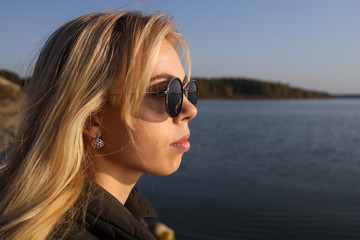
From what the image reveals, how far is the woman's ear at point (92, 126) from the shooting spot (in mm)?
1814

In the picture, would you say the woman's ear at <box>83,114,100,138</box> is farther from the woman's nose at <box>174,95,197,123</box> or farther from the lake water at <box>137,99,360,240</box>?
the lake water at <box>137,99,360,240</box>

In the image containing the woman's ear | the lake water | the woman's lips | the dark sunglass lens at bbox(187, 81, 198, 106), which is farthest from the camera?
the lake water

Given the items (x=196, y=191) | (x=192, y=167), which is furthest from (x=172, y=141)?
(x=192, y=167)

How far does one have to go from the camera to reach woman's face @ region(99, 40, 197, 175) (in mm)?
1831

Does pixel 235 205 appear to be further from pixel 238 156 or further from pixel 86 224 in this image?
pixel 86 224

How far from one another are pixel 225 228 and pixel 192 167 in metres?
5.40

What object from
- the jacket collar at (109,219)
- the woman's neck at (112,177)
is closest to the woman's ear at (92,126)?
the woman's neck at (112,177)

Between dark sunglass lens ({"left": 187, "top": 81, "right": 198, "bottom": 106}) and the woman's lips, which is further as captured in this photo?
dark sunglass lens ({"left": 187, "top": 81, "right": 198, "bottom": 106})

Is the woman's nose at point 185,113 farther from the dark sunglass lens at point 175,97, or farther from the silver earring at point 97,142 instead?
the silver earring at point 97,142

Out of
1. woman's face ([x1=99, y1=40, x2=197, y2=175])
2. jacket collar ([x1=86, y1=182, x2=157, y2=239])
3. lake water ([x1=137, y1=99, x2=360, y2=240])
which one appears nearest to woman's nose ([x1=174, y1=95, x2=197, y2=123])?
woman's face ([x1=99, y1=40, x2=197, y2=175])

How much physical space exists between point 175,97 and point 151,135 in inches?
10.5

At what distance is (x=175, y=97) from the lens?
1928 mm

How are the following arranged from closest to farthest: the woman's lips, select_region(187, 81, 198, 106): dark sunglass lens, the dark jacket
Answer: the dark jacket → the woman's lips → select_region(187, 81, 198, 106): dark sunglass lens

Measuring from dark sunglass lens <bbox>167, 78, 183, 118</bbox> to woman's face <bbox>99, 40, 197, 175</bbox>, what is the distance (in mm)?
31
